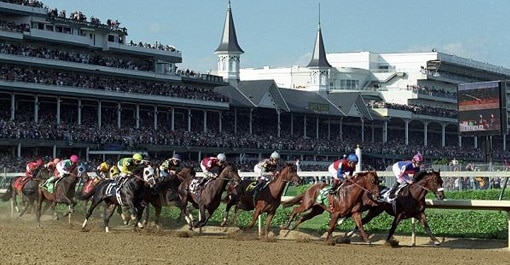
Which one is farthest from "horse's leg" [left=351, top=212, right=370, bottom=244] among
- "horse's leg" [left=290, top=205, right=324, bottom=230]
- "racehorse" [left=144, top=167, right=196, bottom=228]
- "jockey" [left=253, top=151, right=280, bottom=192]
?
"racehorse" [left=144, top=167, right=196, bottom=228]

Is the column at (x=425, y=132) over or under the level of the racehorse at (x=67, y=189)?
over

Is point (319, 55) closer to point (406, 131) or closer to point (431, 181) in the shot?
point (406, 131)

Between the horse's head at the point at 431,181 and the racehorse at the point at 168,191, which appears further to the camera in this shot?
the racehorse at the point at 168,191

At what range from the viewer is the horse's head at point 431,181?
17.8m

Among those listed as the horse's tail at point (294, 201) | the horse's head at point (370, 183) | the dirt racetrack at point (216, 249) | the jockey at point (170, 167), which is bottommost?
the dirt racetrack at point (216, 249)

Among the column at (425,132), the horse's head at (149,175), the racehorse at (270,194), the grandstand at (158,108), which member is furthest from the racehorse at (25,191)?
the column at (425,132)

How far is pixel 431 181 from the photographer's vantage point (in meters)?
18.0

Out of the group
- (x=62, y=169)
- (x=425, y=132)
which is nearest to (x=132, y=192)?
(x=62, y=169)

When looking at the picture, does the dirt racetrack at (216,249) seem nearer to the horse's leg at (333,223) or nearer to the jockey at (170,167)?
the horse's leg at (333,223)

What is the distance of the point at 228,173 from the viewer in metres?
20.4

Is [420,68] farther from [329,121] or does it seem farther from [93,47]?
[93,47]

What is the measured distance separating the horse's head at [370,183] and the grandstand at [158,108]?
31.6m

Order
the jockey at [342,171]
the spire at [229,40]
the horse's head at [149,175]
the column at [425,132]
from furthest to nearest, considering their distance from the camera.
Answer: the column at [425,132], the spire at [229,40], the horse's head at [149,175], the jockey at [342,171]

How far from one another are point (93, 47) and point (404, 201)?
137 feet
